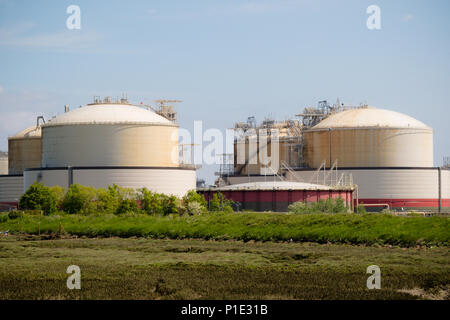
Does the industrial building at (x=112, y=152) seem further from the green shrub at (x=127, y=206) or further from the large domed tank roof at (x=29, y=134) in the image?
the large domed tank roof at (x=29, y=134)

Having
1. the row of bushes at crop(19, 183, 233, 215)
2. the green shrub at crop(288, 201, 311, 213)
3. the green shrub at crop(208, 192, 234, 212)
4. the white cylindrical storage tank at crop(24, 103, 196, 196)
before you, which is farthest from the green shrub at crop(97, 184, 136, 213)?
the green shrub at crop(288, 201, 311, 213)

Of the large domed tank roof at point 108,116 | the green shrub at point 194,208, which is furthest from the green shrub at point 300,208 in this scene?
the large domed tank roof at point 108,116

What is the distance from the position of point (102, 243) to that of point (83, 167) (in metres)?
36.3

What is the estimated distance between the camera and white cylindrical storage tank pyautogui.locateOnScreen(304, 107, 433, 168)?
343 feet

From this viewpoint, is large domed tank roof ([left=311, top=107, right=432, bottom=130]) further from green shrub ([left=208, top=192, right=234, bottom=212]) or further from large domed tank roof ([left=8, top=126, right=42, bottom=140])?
large domed tank roof ([left=8, top=126, right=42, bottom=140])

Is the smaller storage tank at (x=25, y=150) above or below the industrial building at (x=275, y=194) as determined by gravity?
above

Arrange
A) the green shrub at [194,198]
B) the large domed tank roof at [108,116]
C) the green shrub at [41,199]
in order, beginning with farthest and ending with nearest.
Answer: the large domed tank roof at [108,116] → the green shrub at [194,198] → the green shrub at [41,199]

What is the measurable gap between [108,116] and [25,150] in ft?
85.2

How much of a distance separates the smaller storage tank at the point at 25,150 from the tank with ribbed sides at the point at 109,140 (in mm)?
17416

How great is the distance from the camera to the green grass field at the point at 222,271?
1275 inches

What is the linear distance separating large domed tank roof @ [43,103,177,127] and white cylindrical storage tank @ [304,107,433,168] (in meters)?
23.1

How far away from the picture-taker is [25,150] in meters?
117

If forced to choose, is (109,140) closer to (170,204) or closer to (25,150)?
(170,204)

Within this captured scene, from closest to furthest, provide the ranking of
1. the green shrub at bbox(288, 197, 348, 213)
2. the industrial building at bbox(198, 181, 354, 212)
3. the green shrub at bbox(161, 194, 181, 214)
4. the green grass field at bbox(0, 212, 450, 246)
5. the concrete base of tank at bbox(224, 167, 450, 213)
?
the green grass field at bbox(0, 212, 450, 246)
the green shrub at bbox(288, 197, 348, 213)
the green shrub at bbox(161, 194, 181, 214)
the industrial building at bbox(198, 181, 354, 212)
the concrete base of tank at bbox(224, 167, 450, 213)
